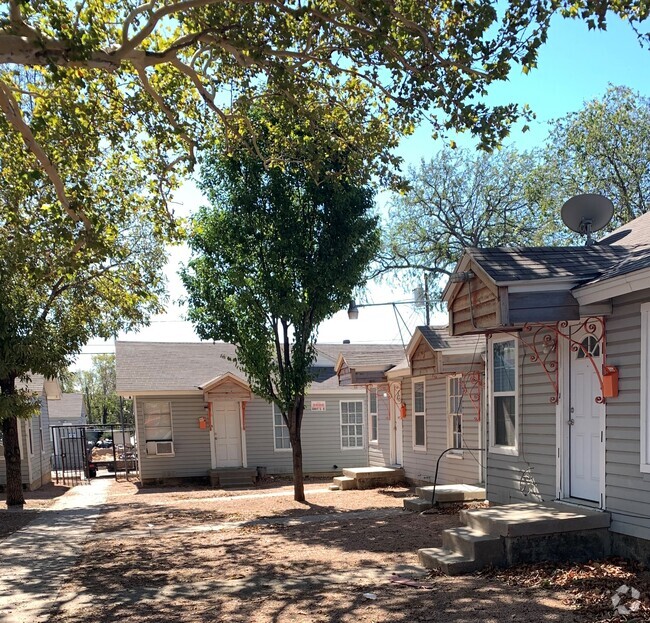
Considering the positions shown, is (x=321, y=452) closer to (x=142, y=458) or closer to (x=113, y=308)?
(x=142, y=458)

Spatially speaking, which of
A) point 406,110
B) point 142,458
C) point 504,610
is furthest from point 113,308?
point 504,610

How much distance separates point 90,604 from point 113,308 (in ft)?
37.7

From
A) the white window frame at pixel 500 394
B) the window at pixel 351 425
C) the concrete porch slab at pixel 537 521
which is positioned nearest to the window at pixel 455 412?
the white window frame at pixel 500 394

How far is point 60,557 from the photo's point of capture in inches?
346

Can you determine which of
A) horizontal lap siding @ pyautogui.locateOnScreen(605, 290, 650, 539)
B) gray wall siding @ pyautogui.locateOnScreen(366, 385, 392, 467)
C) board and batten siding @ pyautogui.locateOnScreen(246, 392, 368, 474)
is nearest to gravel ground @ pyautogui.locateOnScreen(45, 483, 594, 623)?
horizontal lap siding @ pyautogui.locateOnScreen(605, 290, 650, 539)

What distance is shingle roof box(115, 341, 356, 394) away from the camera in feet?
62.6

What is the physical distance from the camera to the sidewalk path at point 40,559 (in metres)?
6.28

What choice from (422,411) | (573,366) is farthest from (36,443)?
(573,366)

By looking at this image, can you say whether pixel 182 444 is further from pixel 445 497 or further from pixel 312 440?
pixel 445 497

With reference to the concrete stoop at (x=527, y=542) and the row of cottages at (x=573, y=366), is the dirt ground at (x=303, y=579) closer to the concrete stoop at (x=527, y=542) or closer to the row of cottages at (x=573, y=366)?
the concrete stoop at (x=527, y=542)

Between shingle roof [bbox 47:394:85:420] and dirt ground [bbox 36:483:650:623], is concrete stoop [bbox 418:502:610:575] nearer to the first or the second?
dirt ground [bbox 36:483:650:623]

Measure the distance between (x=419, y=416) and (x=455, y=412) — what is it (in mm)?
2125

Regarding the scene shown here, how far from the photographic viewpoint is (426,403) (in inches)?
592

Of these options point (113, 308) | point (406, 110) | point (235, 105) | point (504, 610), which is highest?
point (235, 105)
